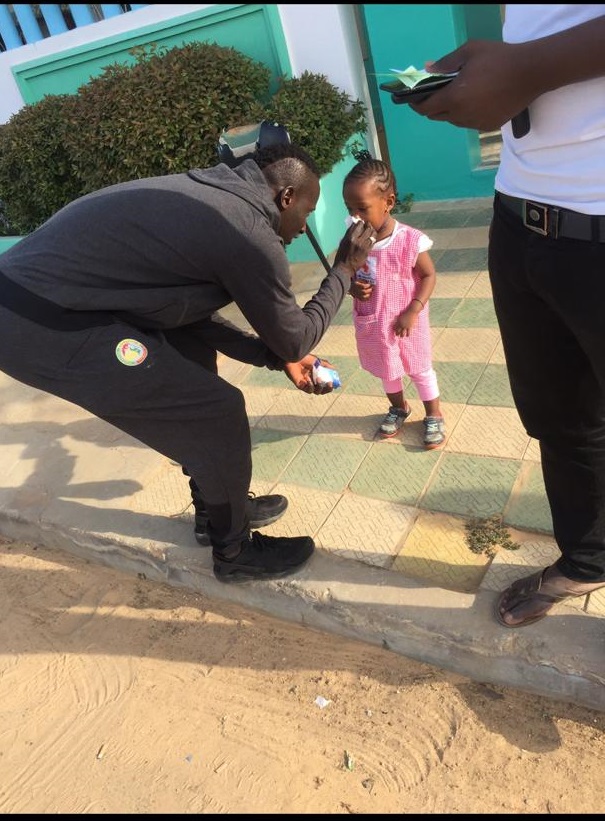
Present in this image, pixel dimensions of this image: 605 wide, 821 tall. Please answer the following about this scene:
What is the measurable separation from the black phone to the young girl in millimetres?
1313

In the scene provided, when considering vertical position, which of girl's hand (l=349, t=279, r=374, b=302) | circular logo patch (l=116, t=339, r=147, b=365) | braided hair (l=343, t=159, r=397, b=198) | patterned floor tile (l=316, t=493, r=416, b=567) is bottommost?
patterned floor tile (l=316, t=493, r=416, b=567)

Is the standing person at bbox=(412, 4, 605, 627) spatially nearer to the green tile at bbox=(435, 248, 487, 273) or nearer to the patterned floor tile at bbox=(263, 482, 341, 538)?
the patterned floor tile at bbox=(263, 482, 341, 538)

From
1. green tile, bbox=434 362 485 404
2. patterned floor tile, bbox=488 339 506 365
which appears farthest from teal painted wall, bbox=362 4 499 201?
green tile, bbox=434 362 485 404

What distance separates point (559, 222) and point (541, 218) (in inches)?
1.8

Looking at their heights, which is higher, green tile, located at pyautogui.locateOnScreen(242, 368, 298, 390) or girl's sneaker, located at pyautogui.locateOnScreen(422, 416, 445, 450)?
girl's sneaker, located at pyautogui.locateOnScreen(422, 416, 445, 450)

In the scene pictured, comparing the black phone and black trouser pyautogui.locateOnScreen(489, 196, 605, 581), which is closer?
the black phone

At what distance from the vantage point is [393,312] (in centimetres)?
287

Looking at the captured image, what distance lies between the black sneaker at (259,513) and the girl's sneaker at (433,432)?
0.70m

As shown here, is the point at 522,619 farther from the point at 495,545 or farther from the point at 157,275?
the point at 157,275

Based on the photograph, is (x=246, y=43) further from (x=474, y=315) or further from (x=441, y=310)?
(x=474, y=315)

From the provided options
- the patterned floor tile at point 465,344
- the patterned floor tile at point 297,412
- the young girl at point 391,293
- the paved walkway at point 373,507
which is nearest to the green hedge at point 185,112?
the paved walkway at point 373,507

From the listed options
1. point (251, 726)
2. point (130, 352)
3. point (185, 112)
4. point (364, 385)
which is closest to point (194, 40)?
point (185, 112)

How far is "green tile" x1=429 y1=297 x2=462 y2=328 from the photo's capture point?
4.07 meters

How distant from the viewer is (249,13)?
5266 millimetres
